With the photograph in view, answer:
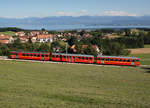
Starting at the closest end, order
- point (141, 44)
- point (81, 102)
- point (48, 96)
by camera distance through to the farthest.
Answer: point (81, 102)
point (48, 96)
point (141, 44)

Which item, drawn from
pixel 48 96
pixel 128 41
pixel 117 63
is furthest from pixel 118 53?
pixel 48 96

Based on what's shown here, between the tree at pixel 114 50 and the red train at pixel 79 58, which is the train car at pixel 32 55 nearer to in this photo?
the red train at pixel 79 58

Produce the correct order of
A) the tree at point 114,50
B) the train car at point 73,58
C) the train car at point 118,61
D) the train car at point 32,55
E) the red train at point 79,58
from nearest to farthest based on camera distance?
1. the train car at point 118,61
2. the red train at point 79,58
3. the train car at point 73,58
4. the train car at point 32,55
5. the tree at point 114,50

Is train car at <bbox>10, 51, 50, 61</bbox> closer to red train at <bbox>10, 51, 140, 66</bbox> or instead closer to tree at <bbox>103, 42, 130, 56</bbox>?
red train at <bbox>10, 51, 140, 66</bbox>

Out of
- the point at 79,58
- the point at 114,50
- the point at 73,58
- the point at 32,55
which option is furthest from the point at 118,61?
the point at 114,50

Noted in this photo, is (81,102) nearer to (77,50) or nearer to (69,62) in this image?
(69,62)

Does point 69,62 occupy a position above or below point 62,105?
below

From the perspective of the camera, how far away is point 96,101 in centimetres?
945

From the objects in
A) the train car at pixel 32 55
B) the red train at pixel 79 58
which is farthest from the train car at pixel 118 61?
the train car at pixel 32 55

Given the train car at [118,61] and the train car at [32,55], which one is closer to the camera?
the train car at [118,61]

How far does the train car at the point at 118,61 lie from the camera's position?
100 feet

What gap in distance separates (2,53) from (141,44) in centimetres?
4679

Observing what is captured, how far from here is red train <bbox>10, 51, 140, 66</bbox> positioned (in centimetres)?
3074

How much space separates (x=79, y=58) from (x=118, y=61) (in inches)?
244
